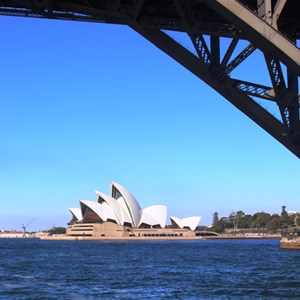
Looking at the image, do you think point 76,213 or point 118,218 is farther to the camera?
point 76,213

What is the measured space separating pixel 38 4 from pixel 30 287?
13.2 meters

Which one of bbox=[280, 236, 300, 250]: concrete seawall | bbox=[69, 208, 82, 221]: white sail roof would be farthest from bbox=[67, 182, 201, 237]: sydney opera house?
bbox=[280, 236, 300, 250]: concrete seawall

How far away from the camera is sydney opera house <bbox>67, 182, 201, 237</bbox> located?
13038cm

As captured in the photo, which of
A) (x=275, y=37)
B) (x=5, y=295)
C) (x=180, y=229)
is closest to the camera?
(x=275, y=37)

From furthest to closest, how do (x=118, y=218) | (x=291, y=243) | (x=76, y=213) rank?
(x=76, y=213), (x=118, y=218), (x=291, y=243)

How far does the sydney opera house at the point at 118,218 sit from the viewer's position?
13038 centimetres

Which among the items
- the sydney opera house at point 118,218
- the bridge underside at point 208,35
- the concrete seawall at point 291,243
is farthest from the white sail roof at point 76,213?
the bridge underside at point 208,35

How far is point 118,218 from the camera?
449ft

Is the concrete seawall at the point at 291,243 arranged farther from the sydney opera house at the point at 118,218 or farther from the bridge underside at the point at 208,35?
the bridge underside at the point at 208,35

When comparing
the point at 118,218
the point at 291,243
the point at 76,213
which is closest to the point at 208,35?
the point at 291,243

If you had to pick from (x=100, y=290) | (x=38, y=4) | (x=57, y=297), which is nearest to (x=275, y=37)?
(x=38, y=4)

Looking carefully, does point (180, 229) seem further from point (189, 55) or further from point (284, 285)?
point (189, 55)

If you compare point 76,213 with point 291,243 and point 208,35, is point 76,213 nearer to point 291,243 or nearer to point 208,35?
point 291,243

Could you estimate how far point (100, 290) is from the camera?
18047 mm
